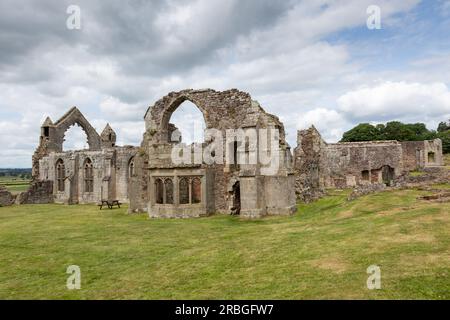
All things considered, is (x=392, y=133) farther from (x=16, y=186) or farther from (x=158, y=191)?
(x=16, y=186)

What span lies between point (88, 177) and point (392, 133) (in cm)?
6581

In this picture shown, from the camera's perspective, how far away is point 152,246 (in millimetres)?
12469

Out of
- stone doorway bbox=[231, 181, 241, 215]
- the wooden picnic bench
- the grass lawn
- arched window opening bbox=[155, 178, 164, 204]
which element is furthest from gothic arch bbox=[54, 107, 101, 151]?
stone doorway bbox=[231, 181, 241, 215]

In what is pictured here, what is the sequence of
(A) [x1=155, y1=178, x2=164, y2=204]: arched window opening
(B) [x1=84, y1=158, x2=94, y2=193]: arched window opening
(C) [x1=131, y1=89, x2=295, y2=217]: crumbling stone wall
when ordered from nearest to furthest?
(C) [x1=131, y1=89, x2=295, y2=217]: crumbling stone wall, (A) [x1=155, y1=178, x2=164, y2=204]: arched window opening, (B) [x1=84, y1=158, x2=94, y2=193]: arched window opening

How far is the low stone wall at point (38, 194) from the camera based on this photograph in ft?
114

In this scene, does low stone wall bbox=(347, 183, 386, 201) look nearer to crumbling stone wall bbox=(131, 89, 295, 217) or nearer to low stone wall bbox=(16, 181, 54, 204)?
crumbling stone wall bbox=(131, 89, 295, 217)

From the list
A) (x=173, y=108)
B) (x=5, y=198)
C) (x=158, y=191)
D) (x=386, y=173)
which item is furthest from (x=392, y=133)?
(x=5, y=198)

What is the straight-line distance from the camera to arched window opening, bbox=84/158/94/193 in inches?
1407

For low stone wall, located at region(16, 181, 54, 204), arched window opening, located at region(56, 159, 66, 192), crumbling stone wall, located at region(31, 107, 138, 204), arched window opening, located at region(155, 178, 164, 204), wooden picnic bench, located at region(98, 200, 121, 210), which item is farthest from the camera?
arched window opening, located at region(56, 159, 66, 192)

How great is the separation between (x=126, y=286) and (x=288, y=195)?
12.9 meters

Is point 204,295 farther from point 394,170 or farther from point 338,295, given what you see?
point 394,170

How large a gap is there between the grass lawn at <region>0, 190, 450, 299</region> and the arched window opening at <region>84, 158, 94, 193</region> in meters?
19.8

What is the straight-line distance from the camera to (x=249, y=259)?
9742 mm

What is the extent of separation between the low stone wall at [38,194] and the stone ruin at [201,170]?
0.29 feet
